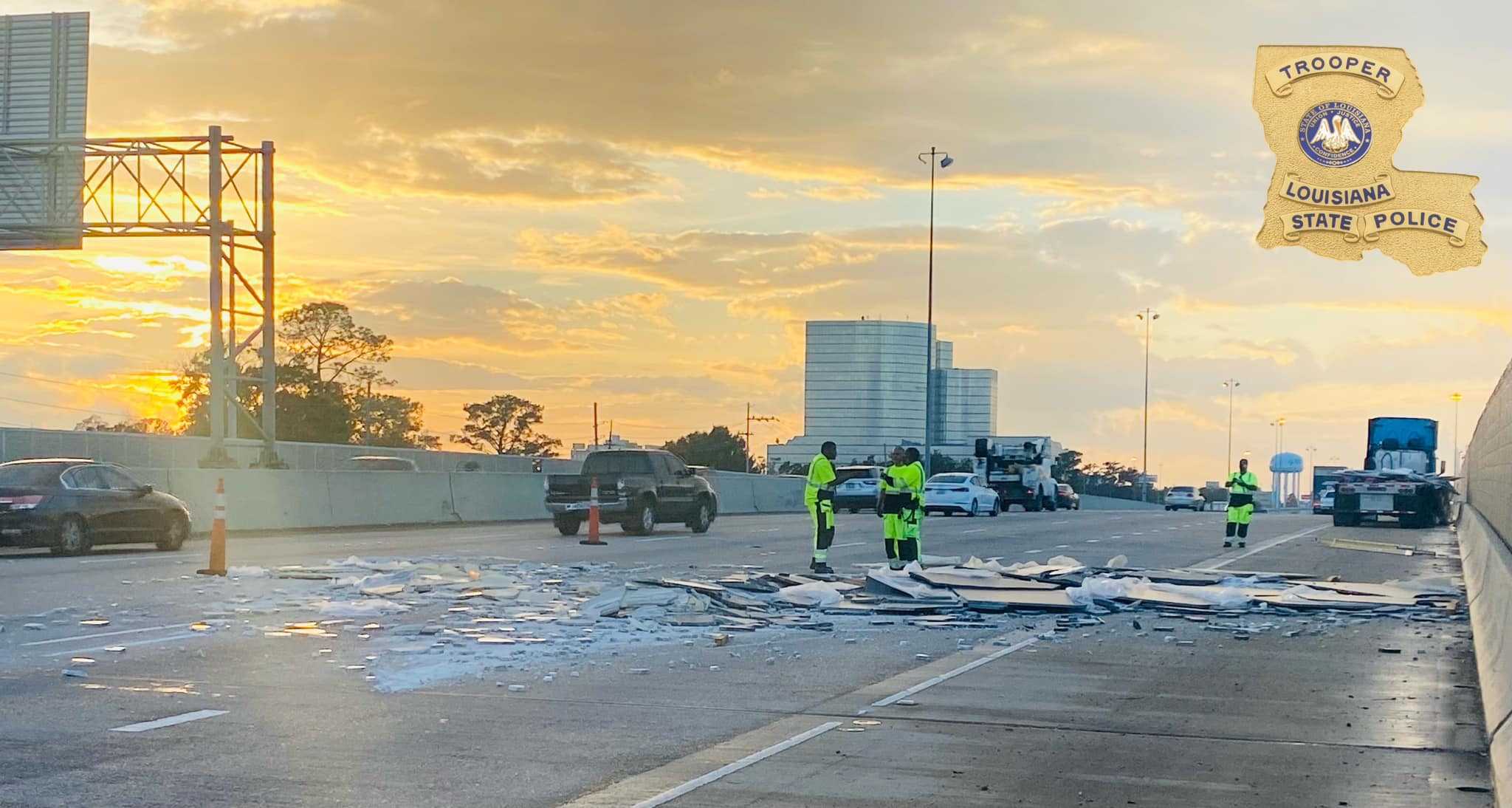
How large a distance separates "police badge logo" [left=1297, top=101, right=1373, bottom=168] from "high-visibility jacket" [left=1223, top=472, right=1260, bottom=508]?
67.7 feet

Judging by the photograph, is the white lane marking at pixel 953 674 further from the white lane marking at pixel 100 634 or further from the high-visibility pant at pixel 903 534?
the high-visibility pant at pixel 903 534

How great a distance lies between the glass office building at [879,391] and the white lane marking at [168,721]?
441 feet

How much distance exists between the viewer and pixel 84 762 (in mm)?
8398

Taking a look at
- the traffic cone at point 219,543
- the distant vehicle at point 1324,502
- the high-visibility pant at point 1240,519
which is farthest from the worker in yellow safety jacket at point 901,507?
the distant vehicle at point 1324,502

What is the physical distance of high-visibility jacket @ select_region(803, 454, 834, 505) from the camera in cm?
2294

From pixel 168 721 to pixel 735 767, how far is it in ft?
10.9

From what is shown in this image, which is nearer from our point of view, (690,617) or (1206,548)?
(690,617)

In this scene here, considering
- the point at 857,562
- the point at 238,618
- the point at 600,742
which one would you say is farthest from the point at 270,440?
the point at 600,742

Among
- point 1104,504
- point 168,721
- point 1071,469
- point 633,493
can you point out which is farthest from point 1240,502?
point 1071,469

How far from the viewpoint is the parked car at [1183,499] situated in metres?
91.3

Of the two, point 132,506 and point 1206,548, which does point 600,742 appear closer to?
point 132,506

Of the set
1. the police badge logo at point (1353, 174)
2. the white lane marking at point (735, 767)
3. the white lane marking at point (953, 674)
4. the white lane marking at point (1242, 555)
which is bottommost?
the white lane marking at point (735, 767)

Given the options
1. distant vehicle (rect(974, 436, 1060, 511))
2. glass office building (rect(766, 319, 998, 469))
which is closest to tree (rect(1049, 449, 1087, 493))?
glass office building (rect(766, 319, 998, 469))

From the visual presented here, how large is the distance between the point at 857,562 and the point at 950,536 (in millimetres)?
10726
